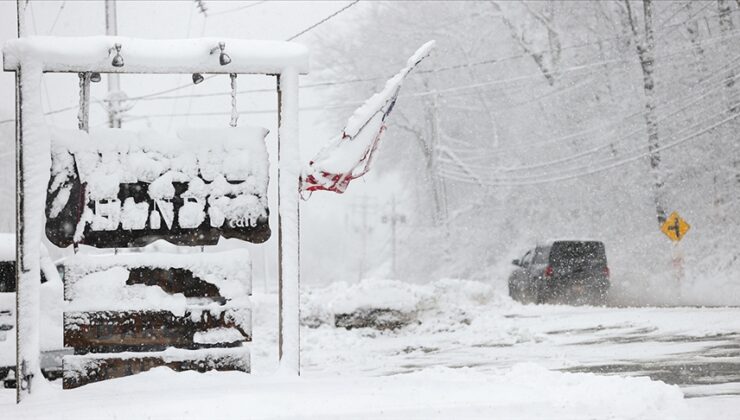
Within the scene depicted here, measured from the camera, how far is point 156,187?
27.2 feet

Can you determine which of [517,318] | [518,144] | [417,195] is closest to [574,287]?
[517,318]

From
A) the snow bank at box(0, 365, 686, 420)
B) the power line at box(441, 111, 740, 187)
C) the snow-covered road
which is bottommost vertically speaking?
the snow-covered road

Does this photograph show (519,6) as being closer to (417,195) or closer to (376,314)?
(417,195)

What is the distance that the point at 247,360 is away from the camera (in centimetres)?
833

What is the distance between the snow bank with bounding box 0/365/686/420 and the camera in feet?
21.9

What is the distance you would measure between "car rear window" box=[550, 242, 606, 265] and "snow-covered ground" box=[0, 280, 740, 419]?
5.06ft

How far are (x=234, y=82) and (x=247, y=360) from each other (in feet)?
7.96

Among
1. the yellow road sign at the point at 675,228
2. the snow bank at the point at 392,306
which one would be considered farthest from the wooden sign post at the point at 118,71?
the yellow road sign at the point at 675,228

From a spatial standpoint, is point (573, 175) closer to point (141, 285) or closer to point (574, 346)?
point (574, 346)

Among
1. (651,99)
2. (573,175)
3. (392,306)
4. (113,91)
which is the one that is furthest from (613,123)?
(392,306)

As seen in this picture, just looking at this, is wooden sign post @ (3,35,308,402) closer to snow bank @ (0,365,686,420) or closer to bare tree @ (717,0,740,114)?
snow bank @ (0,365,686,420)

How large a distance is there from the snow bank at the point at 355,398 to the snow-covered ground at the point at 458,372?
0.05 ft

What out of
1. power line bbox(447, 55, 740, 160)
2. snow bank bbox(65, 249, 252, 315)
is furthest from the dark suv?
snow bank bbox(65, 249, 252, 315)

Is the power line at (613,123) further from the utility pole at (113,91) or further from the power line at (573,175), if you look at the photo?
the utility pole at (113,91)
